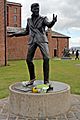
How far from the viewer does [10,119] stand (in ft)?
17.1

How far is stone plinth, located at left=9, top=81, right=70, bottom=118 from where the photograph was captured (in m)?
5.41

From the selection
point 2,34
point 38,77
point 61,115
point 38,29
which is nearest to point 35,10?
point 38,29

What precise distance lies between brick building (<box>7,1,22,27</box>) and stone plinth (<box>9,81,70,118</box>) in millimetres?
58706

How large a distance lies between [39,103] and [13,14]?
201ft

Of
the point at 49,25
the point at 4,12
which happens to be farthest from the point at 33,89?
the point at 4,12

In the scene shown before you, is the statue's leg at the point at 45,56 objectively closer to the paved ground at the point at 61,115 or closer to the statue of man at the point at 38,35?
the statue of man at the point at 38,35

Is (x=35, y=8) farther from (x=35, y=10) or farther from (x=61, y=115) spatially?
(x=61, y=115)

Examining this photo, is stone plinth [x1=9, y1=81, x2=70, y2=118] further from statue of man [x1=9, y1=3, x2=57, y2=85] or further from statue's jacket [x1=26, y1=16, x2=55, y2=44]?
statue's jacket [x1=26, y1=16, x2=55, y2=44]

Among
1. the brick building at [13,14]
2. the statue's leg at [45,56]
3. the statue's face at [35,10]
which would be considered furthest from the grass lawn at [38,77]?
the brick building at [13,14]

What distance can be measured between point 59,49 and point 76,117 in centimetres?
3520

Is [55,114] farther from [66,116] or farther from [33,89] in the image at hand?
[33,89]

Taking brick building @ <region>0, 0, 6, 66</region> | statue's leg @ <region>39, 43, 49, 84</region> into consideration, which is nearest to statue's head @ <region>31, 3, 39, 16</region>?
statue's leg @ <region>39, 43, 49, 84</region>

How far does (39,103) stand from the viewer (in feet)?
17.7

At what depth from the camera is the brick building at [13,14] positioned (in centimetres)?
6269
